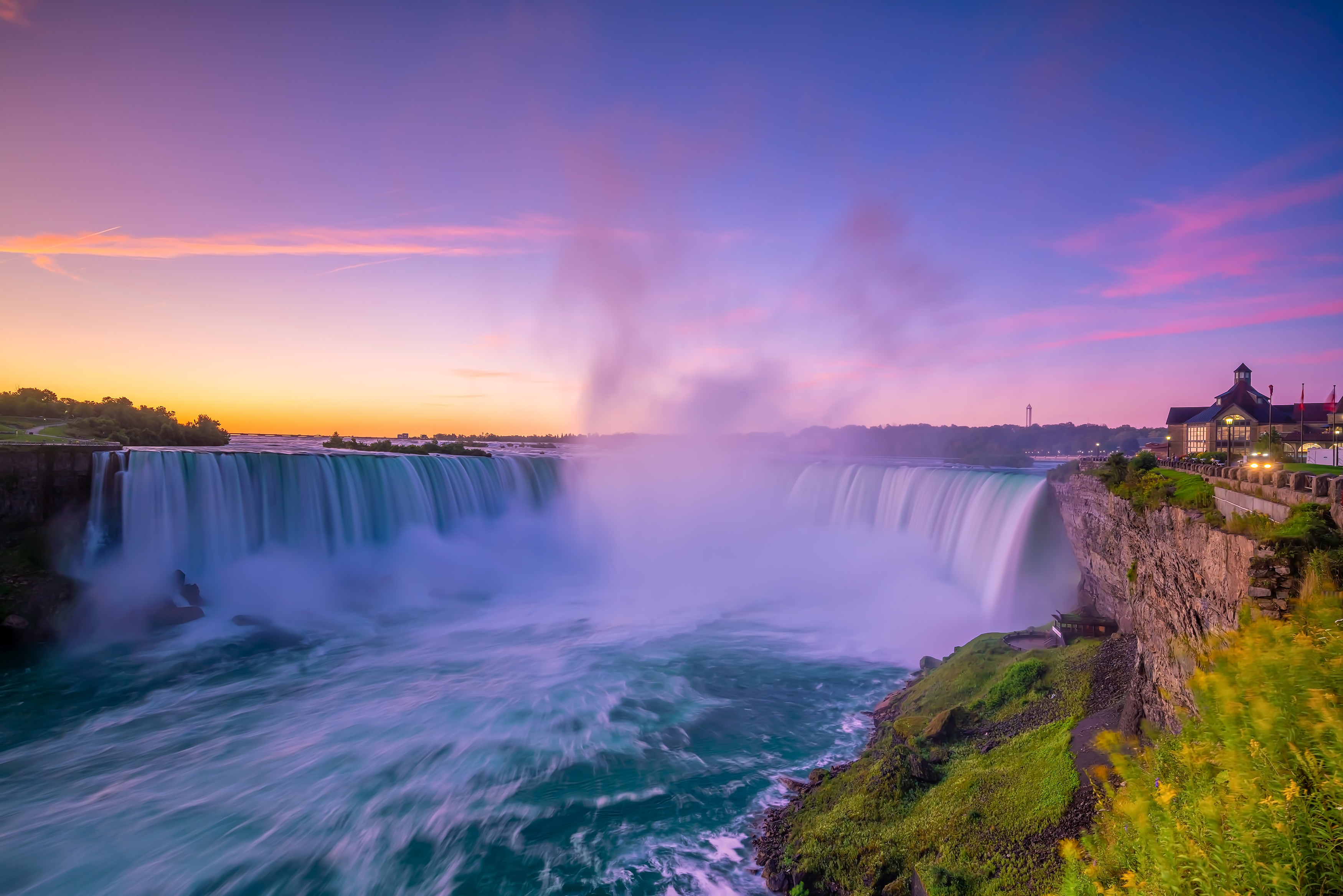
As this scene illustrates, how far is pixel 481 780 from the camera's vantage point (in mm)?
11516

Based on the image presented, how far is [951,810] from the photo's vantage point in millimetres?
8133

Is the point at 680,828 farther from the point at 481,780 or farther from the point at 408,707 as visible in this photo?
the point at 408,707

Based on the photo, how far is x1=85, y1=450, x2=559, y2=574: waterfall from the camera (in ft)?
67.6

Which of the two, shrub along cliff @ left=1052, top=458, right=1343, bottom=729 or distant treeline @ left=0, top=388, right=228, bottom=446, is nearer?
shrub along cliff @ left=1052, top=458, right=1343, bottom=729

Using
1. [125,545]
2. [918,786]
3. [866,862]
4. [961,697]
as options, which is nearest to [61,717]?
[125,545]

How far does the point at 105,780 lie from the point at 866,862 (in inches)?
554

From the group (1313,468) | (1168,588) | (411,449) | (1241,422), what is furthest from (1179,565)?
(1241,422)

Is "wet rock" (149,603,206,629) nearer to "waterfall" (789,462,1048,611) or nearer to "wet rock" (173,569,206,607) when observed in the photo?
"wet rock" (173,569,206,607)

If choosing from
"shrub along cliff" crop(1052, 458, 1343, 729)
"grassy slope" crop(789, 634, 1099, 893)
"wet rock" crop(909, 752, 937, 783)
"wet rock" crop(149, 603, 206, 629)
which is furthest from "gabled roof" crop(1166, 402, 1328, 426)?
"wet rock" crop(149, 603, 206, 629)

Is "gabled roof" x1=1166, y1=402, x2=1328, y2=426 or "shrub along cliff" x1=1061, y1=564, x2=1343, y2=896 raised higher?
"gabled roof" x1=1166, y1=402, x2=1328, y2=426

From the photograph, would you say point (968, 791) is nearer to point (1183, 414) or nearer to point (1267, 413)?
point (1267, 413)

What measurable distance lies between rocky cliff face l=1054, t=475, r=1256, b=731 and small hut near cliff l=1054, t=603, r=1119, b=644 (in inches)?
9.7

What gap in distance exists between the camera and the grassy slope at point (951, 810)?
7.06m

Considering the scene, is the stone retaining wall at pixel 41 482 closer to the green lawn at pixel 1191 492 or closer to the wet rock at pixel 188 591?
the wet rock at pixel 188 591
